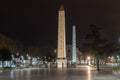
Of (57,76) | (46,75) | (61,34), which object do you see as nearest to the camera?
(57,76)

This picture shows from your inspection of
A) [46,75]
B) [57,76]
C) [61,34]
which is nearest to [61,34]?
[61,34]

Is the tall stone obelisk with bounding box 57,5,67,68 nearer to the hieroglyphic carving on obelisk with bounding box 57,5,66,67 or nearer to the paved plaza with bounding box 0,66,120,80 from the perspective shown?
the hieroglyphic carving on obelisk with bounding box 57,5,66,67

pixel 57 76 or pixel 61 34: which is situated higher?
pixel 61 34

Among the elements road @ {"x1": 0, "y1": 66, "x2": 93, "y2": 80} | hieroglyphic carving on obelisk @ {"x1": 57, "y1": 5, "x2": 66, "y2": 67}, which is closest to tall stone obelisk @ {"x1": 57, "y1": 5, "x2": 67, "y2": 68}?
hieroglyphic carving on obelisk @ {"x1": 57, "y1": 5, "x2": 66, "y2": 67}

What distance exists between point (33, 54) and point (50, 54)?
16902 mm

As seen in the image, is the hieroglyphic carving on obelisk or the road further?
the hieroglyphic carving on obelisk

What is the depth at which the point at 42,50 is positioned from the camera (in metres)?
172

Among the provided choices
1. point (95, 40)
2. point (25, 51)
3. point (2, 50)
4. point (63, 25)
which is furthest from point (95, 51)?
point (25, 51)

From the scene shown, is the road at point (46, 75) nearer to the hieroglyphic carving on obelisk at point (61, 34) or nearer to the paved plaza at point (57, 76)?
the paved plaza at point (57, 76)

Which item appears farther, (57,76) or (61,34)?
(61,34)

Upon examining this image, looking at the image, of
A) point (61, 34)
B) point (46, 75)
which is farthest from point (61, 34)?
point (46, 75)

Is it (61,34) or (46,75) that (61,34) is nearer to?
(61,34)

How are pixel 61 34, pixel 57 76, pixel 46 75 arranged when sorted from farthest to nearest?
1. pixel 61 34
2. pixel 46 75
3. pixel 57 76

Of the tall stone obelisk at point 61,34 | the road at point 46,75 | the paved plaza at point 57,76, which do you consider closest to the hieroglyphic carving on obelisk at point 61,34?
the tall stone obelisk at point 61,34
